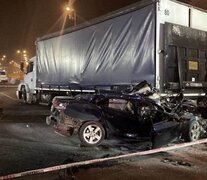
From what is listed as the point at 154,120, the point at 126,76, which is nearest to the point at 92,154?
the point at 154,120

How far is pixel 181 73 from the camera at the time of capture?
1153 cm

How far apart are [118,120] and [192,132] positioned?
1.88 m

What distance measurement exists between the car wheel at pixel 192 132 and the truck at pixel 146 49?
6.71 feet

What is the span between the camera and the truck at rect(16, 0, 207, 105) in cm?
1109

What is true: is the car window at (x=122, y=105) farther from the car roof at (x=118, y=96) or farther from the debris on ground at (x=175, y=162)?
the debris on ground at (x=175, y=162)

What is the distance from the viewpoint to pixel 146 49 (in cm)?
1133

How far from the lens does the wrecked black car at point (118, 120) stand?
896 cm

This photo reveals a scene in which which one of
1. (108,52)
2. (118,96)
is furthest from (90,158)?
(108,52)

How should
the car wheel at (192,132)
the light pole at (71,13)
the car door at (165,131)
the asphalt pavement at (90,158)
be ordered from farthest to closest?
the light pole at (71,13) → the car wheel at (192,132) → the car door at (165,131) → the asphalt pavement at (90,158)

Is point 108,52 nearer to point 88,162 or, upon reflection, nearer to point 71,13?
point 88,162

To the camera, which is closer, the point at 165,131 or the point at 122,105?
the point at 165,131

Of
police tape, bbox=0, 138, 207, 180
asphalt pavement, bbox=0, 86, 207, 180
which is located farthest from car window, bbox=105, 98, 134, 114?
police tape, bbox=0, 138, 207, 180

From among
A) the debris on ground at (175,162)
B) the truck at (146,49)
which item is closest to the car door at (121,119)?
the debris on ground at (175,162)

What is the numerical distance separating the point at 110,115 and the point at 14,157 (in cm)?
258
